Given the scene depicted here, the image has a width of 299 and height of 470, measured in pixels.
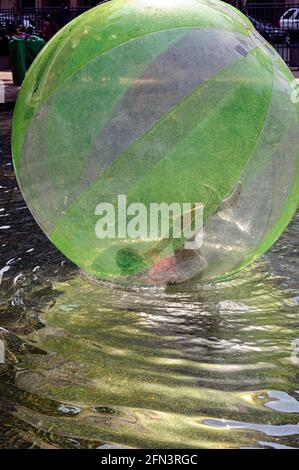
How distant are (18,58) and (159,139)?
1699cm

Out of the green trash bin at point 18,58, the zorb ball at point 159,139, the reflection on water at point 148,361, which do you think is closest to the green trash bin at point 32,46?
A: the green trash bin at point 18,58

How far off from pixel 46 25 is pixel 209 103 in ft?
78.9

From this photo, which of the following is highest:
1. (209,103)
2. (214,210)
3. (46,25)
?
(209,103)

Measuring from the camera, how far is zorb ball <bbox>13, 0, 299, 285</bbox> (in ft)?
15.6

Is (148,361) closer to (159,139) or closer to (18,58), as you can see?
(159,139)

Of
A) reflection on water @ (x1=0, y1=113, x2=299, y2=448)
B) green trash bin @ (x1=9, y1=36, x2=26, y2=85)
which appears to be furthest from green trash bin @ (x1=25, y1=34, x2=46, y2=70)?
reflection on water @ (x1=0, y1=113, x2=299, y2=448)

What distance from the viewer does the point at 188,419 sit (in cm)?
367

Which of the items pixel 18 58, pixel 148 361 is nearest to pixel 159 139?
pixel 148 361

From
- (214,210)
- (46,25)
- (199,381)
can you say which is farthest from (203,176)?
(46,25)

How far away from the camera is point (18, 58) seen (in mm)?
21031

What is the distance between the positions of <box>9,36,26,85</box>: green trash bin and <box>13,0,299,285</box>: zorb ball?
16192 millimetres

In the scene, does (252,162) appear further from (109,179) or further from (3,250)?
(3,250)

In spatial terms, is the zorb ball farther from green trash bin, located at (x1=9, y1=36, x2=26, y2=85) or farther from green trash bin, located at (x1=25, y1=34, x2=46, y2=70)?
green trash bin, located at (x1=25, y1=34, x2=46, y2=70)

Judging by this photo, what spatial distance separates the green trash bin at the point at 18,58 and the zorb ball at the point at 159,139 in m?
16.2
